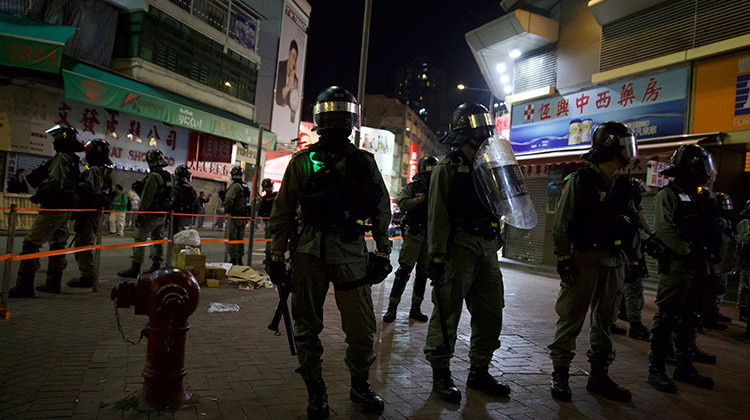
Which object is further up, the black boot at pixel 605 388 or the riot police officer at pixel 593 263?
the riot police officer at pixel 593 263

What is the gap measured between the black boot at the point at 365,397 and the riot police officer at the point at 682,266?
266 centimetres

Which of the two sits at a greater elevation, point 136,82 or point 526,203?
point 136,82

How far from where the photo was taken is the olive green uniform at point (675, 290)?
4.14 meters

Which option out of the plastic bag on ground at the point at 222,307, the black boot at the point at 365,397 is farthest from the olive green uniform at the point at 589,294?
the plastic bag on ground at the point at 222,307

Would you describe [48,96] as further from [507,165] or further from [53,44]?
[507,165]

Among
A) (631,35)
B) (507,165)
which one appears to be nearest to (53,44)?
(507,165)

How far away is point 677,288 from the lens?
4172mm

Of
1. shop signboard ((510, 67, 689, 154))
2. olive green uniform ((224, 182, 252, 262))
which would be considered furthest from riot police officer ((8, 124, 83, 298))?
shop signboard ((510, 67, 689, 154))

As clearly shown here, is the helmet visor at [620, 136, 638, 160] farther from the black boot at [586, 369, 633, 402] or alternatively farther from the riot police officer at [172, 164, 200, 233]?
the riot police officer at [172, 164, 200, 233]

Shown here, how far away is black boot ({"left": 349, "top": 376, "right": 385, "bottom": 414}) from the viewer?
3.11m

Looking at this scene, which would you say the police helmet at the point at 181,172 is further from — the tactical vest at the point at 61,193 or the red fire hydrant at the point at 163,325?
the red fire hydrant at the point at 163,325

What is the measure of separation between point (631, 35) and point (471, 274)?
12380 mm

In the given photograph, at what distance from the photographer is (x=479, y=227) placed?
145 inches

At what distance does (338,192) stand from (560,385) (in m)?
2.42
